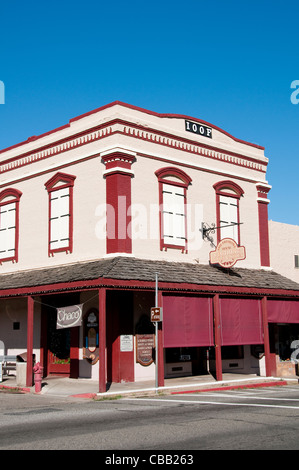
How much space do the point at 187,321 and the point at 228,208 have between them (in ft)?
23.9

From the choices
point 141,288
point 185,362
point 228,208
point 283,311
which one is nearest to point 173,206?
point 228,208

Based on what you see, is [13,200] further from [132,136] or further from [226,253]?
[226,253]

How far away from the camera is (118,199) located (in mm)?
21297

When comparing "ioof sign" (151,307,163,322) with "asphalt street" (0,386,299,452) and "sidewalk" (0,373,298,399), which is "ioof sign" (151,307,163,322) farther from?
"asphalt street" (0,386,299,452)

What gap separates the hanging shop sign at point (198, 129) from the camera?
82.5 feet

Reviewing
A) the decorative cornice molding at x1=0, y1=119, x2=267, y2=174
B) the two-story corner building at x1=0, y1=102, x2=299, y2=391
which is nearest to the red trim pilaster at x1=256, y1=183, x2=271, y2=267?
the two-story corner building at x1=0, y1=102, x2=299, y2=391

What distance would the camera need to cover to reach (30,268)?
2486 centimetres

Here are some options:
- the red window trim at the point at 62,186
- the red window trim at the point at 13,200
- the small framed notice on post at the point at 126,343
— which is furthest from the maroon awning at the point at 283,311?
the red window trim at the point at 13,200

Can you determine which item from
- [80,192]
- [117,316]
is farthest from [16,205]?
[117,316]

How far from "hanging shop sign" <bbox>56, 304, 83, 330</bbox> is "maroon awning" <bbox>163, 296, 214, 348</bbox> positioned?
308cm

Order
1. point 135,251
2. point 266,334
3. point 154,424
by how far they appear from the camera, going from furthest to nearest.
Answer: point 266,334 → point 135,251 → point 154,424

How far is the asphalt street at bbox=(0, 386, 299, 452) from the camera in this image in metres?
8.98

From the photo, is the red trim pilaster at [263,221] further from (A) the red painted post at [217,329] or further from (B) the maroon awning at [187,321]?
(B) the maroon awning at [187,321]
